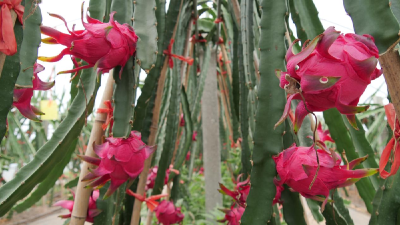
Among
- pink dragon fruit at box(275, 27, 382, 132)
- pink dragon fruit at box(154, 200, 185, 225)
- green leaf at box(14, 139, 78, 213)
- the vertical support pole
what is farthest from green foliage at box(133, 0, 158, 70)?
the vertical support pole

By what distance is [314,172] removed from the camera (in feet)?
1.19

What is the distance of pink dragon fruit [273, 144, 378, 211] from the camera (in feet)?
1.20

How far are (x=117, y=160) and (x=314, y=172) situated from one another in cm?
26

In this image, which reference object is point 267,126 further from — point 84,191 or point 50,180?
point 50,180

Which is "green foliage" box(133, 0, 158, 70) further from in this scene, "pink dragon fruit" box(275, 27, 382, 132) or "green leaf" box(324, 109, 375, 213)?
"green leaf" box(324, 109, 375, 213)

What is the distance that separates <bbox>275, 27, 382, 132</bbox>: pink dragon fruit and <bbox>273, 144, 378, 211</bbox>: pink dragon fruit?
0.10 metres

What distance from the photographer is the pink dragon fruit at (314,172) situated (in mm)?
367

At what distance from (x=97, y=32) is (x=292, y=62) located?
0.25 metres

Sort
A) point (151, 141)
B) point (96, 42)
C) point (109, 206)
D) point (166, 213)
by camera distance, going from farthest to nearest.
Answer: point (166, 213) → point (151, 141) → point (109, 206) → point (96, 42)

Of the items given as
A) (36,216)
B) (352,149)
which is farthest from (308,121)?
(36,216)

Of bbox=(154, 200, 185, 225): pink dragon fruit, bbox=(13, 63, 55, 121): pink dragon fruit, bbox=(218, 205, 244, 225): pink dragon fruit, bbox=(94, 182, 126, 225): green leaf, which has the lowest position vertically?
Answer: bbox=(154, 200, 185, 225): pink dragon fruit

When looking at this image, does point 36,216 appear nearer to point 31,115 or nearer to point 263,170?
point 31,115

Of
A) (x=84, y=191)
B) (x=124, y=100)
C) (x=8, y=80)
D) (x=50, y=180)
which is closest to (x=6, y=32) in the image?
(x=8, y=80)

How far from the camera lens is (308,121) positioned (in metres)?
0.51
